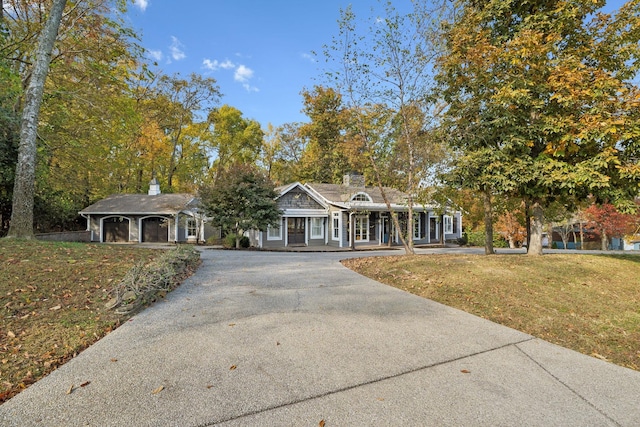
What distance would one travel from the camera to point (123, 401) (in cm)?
283

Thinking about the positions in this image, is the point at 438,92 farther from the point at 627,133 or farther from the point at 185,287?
the point at 185,287

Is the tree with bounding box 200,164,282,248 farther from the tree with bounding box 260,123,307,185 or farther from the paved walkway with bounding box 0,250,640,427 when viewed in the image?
the tree with bounding box 260,123,307,185

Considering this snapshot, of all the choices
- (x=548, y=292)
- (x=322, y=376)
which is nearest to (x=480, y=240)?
(x=548, y=292)

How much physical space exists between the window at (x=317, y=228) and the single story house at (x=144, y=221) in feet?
26.5

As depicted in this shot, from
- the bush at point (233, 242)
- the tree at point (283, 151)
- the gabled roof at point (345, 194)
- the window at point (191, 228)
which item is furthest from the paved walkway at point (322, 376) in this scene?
the tree at point (283, 151)

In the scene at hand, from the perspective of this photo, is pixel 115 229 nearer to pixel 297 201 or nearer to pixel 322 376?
pixel 297 201

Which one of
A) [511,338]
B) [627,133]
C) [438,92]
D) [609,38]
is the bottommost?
[511,338]

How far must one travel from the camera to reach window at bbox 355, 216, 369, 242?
2386 centimetres

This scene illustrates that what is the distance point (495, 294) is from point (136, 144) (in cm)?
3126

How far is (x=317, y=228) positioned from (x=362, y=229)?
3282 millimetres

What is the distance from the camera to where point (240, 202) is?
19.3 m

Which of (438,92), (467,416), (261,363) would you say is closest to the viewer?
(467,416)

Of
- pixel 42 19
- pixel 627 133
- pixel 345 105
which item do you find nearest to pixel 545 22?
pixel 627 133

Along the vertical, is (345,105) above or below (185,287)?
above
